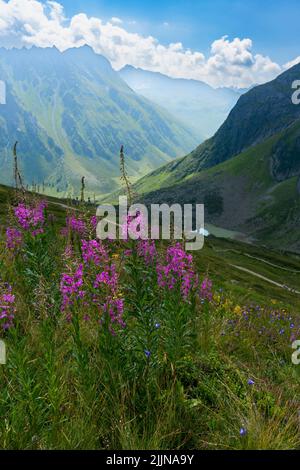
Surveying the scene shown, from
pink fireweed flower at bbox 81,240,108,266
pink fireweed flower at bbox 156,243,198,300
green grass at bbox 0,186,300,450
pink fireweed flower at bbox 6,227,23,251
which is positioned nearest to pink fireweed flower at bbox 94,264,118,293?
green grass at bbox 0,186,300,450

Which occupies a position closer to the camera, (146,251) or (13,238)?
(146,251)

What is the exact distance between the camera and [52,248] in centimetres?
960

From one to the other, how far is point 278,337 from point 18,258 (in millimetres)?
7129

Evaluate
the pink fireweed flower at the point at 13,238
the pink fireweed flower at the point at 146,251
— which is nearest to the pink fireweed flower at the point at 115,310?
the pink fireweed flower at the point at 146,251

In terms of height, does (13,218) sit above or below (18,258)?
above

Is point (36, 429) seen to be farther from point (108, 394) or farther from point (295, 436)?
point (295, 436)

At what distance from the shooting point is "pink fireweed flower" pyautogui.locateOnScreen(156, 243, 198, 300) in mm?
6570

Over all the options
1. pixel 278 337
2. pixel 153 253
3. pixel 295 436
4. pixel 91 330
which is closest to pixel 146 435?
pixel 295 436

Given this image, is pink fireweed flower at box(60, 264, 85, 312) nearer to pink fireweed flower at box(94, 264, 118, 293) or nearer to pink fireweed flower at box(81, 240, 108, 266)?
pink fireweed flower at box(81, 240, 108, 266)

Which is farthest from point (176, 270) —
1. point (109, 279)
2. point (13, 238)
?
point (13, 238)

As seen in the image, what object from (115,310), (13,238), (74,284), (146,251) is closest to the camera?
(115,310)

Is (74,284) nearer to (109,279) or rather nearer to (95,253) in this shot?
(109,279)

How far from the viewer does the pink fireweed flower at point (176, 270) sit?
657 centimetres

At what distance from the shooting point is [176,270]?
6574 mm
